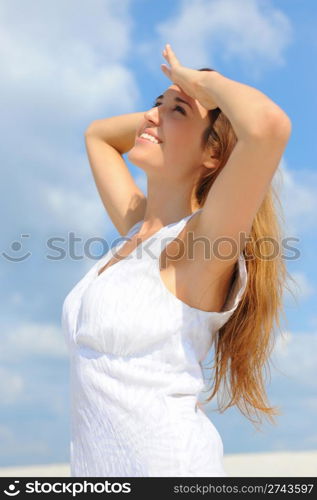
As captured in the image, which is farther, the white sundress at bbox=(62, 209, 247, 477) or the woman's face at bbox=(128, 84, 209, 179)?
the woman's face at bbox=(128, 84, 209, 179)

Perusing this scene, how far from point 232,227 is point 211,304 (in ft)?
1.31

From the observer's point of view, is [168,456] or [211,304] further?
[211,304]

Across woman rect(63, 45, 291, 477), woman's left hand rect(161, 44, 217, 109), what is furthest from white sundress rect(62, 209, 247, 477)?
woman's left hand rect(161, 44, 217, 109)

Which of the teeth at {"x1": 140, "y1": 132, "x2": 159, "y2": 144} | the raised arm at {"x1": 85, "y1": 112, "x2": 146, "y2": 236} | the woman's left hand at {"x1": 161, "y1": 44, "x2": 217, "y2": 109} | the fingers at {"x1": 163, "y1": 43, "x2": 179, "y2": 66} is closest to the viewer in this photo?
the woman's left hand at {"x1": 161, "y1": 44, "x2": 217, "y2": 109}

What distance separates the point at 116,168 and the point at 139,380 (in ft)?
5.24

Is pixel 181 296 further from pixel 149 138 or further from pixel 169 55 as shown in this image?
pixel 169 55

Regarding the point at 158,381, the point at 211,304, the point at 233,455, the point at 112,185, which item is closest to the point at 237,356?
the point at 211,304

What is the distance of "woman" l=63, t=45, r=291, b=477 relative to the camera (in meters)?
2.24

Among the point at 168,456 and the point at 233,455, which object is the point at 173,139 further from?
the point at 233,455

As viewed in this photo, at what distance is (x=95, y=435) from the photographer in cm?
239
